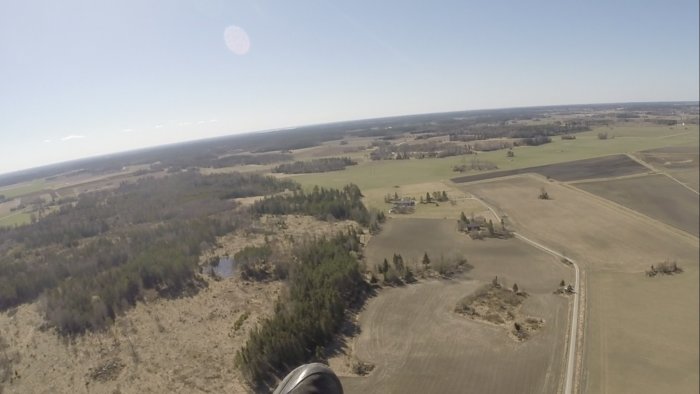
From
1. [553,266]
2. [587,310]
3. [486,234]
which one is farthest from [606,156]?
[587,310]

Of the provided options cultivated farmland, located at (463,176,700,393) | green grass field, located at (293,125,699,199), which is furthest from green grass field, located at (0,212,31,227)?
cultivated farmland, located at (463,176,700,393)

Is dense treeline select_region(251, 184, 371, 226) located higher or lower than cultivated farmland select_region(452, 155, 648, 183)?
higher

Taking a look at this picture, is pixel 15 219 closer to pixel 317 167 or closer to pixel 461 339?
pixel 317 167

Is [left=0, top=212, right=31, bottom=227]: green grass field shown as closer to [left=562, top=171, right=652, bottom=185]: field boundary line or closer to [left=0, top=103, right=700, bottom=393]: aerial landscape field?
[left=0, top=103, right=700, bottom=393]: aerial landscape field

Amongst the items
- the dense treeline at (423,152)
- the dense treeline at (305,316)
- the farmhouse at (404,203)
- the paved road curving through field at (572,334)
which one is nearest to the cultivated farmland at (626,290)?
the paved road curving through field at (572,334)

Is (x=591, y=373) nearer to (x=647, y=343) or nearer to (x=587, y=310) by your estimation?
(x=647, y=343)
